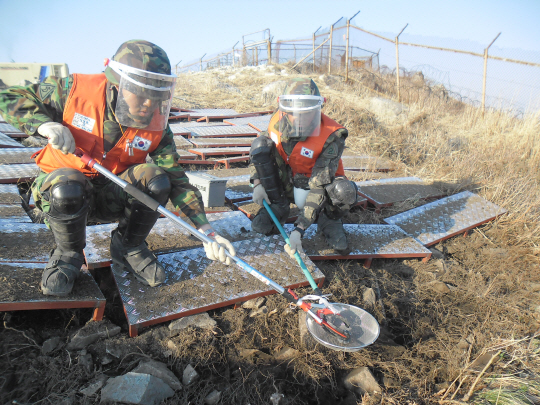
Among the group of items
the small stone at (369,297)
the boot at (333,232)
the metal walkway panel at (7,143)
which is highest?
the metal walkway panel at (7,143)

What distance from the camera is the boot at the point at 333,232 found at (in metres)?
3.17

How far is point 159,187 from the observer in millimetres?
2297

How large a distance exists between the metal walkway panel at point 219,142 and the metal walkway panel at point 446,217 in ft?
9.15

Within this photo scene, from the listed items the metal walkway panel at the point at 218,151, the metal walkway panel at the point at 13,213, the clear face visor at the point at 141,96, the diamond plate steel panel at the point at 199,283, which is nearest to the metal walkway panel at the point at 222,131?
the metal walkway panel at the point at 218,151

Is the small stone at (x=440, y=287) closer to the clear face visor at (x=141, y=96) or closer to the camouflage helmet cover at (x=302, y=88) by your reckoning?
the camouflage helmet cover at (x=302, y=88)

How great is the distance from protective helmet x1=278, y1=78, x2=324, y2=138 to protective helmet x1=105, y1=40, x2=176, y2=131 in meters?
1.11

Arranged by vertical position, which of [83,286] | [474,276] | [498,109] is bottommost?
[474,276]

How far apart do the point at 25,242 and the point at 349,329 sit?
2.35m

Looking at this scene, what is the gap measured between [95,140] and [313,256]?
1913 millimetres

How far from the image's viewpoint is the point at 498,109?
8133mm

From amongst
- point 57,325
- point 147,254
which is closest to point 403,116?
point 147,254

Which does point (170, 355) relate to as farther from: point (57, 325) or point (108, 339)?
A: point (57, 325)

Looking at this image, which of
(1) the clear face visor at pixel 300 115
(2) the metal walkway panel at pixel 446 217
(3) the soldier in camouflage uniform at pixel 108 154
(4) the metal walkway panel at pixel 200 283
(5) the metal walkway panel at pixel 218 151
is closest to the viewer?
(3) the soldier in camouflage uniform at pixel 108 154

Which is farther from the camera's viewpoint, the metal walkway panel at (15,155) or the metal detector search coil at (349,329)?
the metal walkway panel at (15,155)
